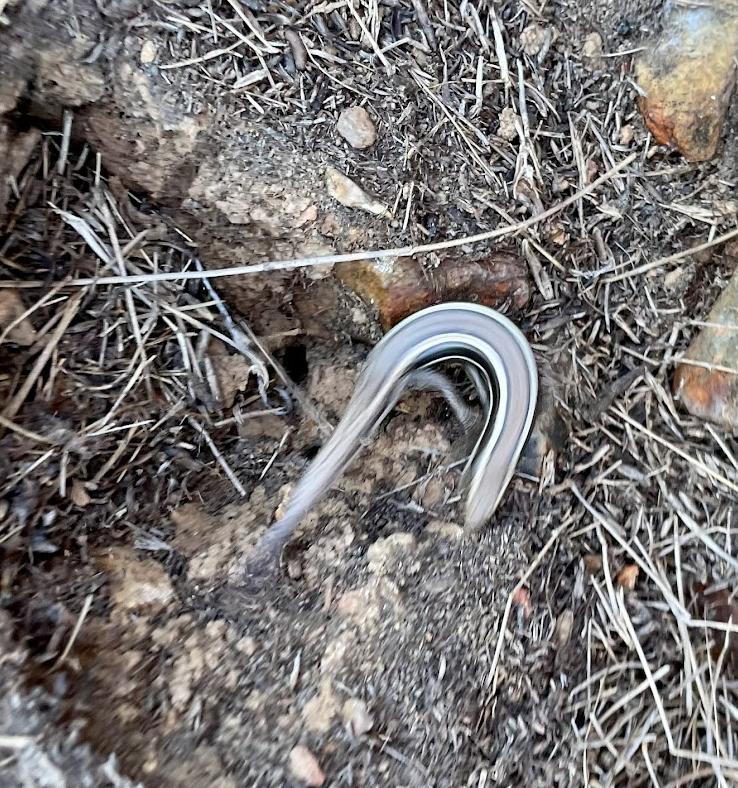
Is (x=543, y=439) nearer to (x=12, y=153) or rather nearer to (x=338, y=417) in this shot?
(x=338, y=417)

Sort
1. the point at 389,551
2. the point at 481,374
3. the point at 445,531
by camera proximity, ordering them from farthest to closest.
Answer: the point at 481,374 < the point at 445,531 < the point at 389,551

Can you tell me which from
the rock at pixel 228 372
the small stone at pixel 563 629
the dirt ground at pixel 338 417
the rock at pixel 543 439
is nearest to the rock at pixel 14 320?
the dirt ground at pixel 338 417

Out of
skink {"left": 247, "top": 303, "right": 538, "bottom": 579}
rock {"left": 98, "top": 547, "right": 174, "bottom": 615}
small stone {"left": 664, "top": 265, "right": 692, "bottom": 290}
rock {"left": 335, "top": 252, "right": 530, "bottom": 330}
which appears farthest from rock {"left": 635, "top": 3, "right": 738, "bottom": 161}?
rock {"left": 98, "top": 547, "right": 174, "bottom": 615}

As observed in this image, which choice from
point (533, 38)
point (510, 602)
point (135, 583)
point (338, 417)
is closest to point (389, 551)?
point (510, 602)

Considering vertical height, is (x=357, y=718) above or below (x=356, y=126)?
below

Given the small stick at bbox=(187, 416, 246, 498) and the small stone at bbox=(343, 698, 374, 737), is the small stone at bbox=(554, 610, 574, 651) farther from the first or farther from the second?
the small stick at bbox=(187, 416, 246, 498)

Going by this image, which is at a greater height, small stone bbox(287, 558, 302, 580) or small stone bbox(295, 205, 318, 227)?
small stone bbox(295, 205, 318, 227)

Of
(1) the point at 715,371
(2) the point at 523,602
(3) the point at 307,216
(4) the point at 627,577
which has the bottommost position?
(4) the point at 627,577
